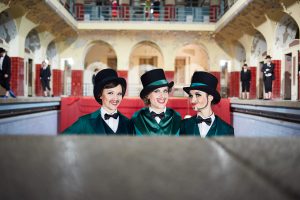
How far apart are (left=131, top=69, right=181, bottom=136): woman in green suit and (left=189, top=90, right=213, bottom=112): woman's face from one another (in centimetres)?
18

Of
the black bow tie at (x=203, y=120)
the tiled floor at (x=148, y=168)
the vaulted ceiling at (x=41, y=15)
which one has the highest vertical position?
the vaulted ceiling at (x=41, y=15)

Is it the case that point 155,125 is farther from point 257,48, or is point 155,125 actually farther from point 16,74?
point 257,48

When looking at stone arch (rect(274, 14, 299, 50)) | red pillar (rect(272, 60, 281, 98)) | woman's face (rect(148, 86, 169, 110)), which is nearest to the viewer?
woman's face (rect(148, 86, 169, 110))

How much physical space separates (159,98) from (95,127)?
57cm

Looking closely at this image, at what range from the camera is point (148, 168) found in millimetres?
533

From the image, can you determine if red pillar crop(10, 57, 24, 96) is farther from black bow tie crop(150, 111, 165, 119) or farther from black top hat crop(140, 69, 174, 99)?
black bow tie crop(150, 111, 165, 119)

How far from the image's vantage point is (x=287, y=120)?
21.0 ft

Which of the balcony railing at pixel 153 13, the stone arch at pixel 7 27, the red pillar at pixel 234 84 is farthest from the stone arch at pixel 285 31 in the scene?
the stone arch at pixel 7 27

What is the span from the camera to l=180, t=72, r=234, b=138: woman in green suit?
2.71 metres

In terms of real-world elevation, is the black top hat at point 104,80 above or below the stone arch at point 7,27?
below

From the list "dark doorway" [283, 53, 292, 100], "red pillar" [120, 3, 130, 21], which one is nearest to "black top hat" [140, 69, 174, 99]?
"dark doorway" [283, 53, 292, 100]

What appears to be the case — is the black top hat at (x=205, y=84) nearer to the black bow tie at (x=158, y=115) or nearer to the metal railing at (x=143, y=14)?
the black bow tie at (x=158, y=115)

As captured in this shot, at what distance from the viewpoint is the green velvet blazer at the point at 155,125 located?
270 cm

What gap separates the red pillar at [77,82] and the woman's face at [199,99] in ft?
54.5
